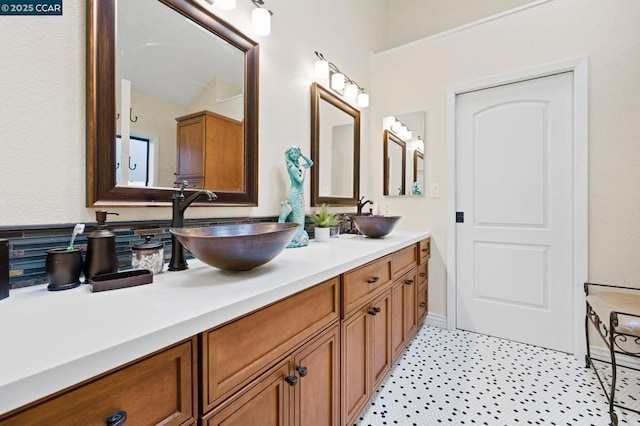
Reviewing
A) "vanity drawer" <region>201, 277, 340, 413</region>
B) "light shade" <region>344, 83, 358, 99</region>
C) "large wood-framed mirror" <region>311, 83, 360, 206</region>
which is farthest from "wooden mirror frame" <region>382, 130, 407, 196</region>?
"vanity drawer" <region>201, 277, 340, 413</region>

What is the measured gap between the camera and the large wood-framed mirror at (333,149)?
201 cm

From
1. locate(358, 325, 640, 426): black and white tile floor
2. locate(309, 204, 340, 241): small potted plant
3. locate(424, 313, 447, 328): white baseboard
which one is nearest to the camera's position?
locate(358, 325, 640, 426): black and white tile floor

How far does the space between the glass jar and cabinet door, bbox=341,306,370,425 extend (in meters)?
0.72

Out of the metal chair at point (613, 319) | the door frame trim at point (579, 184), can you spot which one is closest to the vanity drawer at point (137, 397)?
the metal chair at point (613, 319)

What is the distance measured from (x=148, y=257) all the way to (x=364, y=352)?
1.00 meters

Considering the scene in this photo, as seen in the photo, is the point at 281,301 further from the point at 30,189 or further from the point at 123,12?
the point at 123,12

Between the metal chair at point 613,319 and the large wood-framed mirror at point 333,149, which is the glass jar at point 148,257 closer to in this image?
the large wood-framed mirror at point 333,149

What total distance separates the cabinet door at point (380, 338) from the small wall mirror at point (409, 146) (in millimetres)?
1277

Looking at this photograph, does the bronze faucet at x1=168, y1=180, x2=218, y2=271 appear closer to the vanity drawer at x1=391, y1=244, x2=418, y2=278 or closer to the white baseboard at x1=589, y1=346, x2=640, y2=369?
the vanity drawer at x1=391, y1=244, x2=418, y2=278

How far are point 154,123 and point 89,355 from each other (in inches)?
37.5

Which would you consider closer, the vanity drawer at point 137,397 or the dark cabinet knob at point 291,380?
the vanity drawer at point 137,397

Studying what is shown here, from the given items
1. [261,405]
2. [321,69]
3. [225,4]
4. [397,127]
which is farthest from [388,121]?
[261,405]

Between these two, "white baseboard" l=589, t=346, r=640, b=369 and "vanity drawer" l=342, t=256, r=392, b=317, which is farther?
"white baseboard" l=589, t=346, r=640, b=369

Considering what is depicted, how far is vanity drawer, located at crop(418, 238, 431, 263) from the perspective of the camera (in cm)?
219
